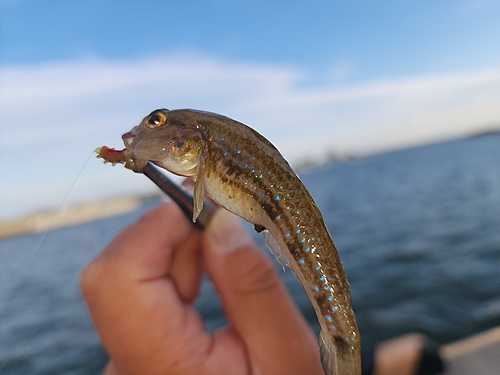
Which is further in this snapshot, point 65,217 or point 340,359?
point 65,217

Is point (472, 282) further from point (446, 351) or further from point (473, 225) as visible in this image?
point (473, 225)

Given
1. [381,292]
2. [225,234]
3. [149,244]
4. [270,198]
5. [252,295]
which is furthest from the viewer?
[381,292]

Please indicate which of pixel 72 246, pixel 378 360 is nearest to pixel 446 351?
pixel 378 360

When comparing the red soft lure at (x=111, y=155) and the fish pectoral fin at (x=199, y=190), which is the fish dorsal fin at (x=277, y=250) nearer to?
the fish pectoral fin at (x=199, y=190)

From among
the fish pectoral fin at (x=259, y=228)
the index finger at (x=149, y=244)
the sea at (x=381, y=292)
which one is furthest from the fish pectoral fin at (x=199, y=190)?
the sea at (x=381, y=292)

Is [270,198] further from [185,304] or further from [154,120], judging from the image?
[185,304]

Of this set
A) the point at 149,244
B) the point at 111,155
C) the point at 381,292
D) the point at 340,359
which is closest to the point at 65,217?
the point at 149,244
